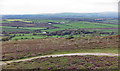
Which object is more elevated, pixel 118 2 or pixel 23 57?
pixel 118 2

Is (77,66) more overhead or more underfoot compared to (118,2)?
more underfoot

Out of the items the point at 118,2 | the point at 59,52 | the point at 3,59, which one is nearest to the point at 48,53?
the point at 59,52

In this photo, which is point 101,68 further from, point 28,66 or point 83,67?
point 28,66

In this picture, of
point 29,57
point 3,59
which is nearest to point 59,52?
point 29,57

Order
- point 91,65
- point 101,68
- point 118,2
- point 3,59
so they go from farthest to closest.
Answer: point 118,2 < point 3,59 < point 91,65 < point 101,68

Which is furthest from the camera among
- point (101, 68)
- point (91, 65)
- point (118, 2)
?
point (118, 2)

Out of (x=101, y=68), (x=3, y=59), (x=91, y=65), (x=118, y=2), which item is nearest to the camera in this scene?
(x=101, y=68)

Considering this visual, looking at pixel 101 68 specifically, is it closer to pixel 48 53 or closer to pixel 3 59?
pixel 48 53

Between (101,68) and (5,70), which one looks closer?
(101,68)

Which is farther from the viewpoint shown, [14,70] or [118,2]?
[118,2]
